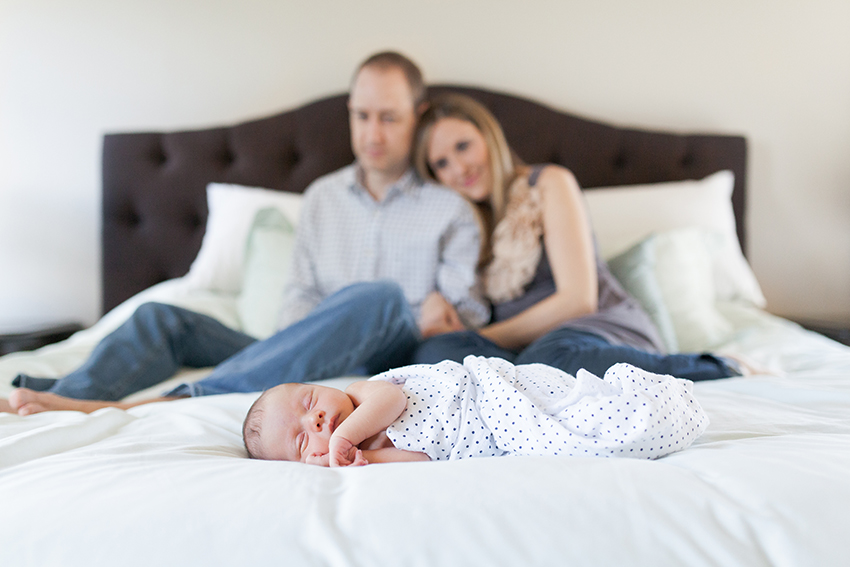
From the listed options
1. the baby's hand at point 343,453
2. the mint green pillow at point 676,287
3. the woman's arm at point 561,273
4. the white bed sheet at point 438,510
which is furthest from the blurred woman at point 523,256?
the white bed sheet at point 438,510

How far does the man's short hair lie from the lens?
1.54m

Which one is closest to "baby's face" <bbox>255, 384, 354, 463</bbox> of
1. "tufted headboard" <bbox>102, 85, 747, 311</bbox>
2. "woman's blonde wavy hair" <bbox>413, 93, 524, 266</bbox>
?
"woman's blonde wavy hair" <bbox>413, 93, 524, 266</bbox>

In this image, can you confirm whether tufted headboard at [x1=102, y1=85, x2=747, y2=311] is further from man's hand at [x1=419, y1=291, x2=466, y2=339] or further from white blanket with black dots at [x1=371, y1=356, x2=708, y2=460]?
white blanket with black dots at [x1=371, y1=356, x2=708, y2=460]


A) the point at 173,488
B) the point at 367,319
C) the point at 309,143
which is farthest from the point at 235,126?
the point at 173,488

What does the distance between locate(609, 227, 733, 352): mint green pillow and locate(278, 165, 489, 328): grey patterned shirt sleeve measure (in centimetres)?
42

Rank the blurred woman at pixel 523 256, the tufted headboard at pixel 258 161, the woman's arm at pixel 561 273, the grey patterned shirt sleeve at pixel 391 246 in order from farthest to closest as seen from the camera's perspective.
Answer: the tufted headboard at pixel 258 161, the grey patterned shirt sleeve at pixel 391 246, the woman's arm at pixel 561 273, the blurred woman at pixel 523 256

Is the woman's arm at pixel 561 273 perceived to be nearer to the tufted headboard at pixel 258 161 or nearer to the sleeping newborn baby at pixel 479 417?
the sleeping newborn baby at pixel 479 417

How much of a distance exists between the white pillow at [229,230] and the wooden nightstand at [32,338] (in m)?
0.46

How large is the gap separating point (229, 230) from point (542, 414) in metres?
1.34

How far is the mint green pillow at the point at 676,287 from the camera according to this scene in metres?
1.56

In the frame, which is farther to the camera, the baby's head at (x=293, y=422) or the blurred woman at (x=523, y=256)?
the blurred woman at (x=523, y=256)

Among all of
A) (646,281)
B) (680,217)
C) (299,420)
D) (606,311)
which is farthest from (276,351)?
(680,217)

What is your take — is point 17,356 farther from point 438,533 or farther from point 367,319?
point 438,533

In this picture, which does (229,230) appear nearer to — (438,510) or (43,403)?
(43,403)
